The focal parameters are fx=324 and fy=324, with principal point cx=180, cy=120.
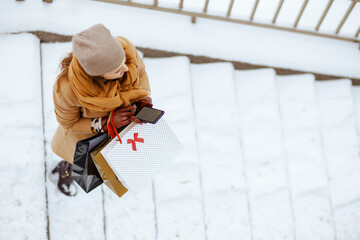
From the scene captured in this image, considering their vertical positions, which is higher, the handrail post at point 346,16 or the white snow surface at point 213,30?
the handrail post at point 346,16

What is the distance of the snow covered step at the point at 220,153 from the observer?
215cm

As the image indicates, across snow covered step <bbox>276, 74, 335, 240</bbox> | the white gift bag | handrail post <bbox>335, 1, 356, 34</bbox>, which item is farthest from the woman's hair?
handrail post <bbox>335, 1, 356, 34</bbox>

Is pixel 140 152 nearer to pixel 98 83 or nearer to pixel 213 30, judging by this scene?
pixel 98 83

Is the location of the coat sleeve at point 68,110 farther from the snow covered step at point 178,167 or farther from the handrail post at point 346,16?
the handrail post at point 346,16

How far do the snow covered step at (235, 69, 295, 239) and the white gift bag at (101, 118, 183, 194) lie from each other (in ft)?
3.57

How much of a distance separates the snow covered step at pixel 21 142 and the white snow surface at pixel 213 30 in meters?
0.21

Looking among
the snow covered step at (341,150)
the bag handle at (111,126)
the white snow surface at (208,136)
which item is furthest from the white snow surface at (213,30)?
the bag handle at (111,126)

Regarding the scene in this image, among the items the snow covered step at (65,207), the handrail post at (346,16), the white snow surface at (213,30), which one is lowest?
the snow covered step at (65,207)

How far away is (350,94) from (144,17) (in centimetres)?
176

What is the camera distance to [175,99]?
2164mm

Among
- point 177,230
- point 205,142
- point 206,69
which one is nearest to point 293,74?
point 206,69

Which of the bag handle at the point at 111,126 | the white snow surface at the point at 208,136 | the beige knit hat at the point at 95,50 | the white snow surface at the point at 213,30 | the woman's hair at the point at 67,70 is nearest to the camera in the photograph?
the beige knit hat at the point at 95,50

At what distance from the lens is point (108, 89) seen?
1136 millimetres

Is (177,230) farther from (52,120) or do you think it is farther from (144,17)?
(144,17)
